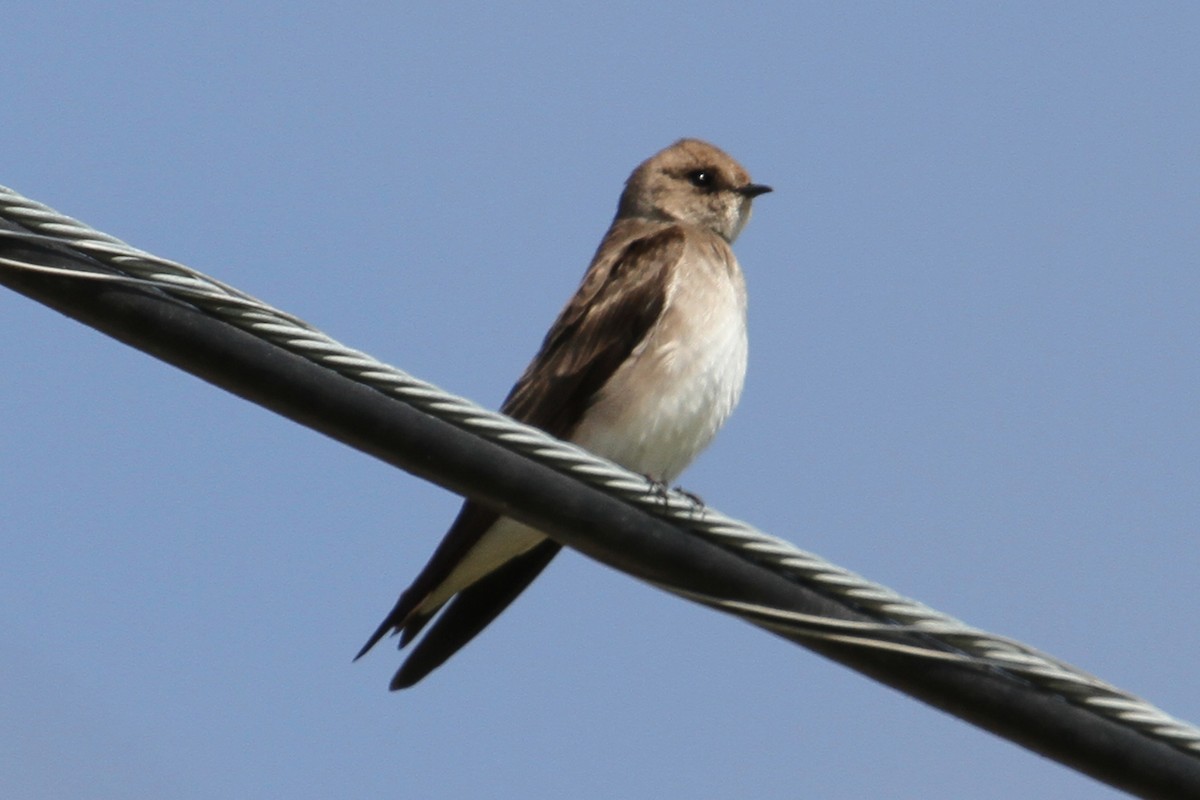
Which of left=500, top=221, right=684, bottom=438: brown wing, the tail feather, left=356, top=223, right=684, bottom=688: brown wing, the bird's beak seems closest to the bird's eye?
the bird's beak

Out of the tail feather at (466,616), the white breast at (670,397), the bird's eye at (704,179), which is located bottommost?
the tail feather at (466,616)

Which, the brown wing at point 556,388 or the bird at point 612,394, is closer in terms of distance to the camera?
the brown wing at point 556,388

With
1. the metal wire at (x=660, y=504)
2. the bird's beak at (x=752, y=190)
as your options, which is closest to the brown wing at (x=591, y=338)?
the bird's beak at (x=752, y=190)

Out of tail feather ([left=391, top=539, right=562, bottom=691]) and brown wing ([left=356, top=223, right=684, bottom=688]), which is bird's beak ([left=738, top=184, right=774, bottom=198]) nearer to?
brown wing ([left=356, top=223, right=684, bottom=688])

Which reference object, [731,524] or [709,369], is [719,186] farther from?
[731,524]

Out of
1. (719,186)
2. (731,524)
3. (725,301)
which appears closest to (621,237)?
(719,186)

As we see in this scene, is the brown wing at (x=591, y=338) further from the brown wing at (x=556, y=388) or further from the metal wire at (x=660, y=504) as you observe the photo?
the metal wire at (x=660, y=504)
